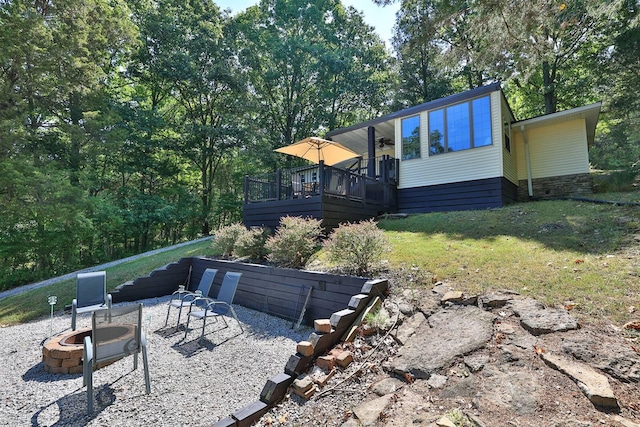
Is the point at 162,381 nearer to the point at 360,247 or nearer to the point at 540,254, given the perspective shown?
the point at 360,247

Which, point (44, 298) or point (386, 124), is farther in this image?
point (386, 124)

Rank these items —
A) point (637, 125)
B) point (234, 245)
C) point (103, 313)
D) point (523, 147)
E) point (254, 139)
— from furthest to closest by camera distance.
A: point (254, 139), point (637, 125), point (523, 147), point (234, 245), point (103, 313)

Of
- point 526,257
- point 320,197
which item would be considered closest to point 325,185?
point 320,197

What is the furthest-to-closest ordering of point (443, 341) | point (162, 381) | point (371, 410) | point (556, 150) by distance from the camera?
point (556, 150)
point (162, 381)
point (443, 341)
point (371, 410)

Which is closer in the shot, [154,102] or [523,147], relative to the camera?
[523,147]

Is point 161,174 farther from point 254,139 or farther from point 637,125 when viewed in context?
point 637,125

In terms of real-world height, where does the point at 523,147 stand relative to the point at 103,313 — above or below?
above

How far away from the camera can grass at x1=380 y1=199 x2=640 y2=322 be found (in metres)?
3.23

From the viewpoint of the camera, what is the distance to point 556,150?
10023mm

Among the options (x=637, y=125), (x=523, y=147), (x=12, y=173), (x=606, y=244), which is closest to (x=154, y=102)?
(x=12, y=173)

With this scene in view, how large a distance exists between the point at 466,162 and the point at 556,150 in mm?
3716

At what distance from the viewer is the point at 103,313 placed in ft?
9.68

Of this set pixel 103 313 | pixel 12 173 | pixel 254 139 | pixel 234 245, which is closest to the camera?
pixel 103 313

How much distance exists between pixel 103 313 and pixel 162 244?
1664 centimetres
